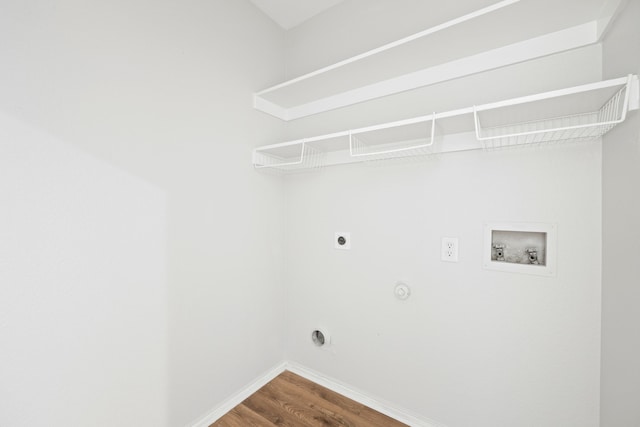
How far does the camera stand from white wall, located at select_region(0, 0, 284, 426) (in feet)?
3.06

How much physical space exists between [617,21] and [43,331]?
7.90 feet

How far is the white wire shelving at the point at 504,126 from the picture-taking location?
927 mm

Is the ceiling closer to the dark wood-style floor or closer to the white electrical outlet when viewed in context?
the white electrical outlet

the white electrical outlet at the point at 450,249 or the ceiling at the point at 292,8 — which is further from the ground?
the ceiling at the point at 292,8

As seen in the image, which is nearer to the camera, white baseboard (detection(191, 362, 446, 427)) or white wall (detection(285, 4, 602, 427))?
white wall (detection(285, 4, 602, 427))

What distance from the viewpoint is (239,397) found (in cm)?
167

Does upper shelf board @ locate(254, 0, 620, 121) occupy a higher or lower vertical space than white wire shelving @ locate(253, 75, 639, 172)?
higher

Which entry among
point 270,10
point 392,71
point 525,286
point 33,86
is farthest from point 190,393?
point 270,10

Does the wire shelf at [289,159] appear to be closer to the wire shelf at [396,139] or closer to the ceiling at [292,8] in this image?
the wire shelf at [396,139]

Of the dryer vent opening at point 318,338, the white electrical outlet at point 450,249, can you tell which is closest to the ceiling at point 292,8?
the white electrical outlet at point 450,249

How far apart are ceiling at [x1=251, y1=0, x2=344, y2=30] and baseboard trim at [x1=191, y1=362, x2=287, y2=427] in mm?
2566

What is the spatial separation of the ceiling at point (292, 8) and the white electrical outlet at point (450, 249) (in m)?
1.69

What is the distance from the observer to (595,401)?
110cm

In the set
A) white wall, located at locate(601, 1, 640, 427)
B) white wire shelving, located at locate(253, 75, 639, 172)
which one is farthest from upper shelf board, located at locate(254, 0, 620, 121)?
white wire shelving, located at locate(253, 75, 639, 172)
